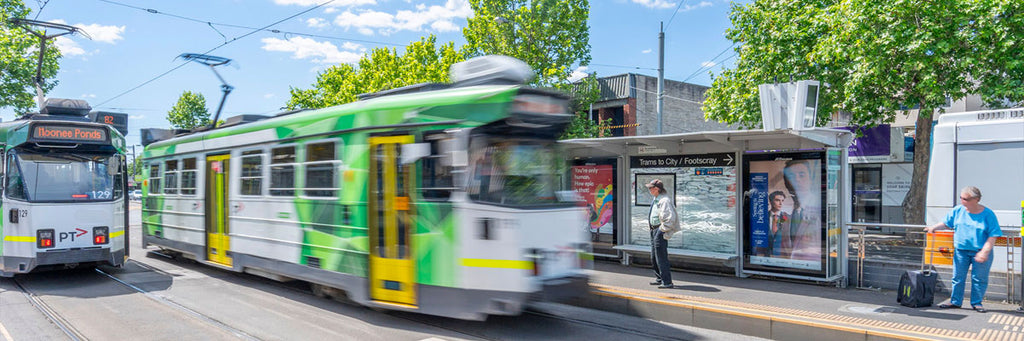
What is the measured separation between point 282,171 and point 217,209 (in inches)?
101

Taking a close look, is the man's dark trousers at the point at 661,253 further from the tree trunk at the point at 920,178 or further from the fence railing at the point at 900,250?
the tree trunk at the point at 920,178

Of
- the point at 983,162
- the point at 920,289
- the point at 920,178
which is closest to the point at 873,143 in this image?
the point at 920,178

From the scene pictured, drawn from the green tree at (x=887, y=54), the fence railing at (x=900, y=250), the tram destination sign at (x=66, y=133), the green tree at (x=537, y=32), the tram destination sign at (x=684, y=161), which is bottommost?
the fence railing at (x=900, y=250)

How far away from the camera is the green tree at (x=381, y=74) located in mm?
25516

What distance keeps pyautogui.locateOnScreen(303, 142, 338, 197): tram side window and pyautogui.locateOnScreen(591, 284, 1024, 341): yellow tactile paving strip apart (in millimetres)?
3811

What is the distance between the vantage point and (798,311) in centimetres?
739

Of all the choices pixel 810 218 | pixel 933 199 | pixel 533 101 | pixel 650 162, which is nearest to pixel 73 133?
pixel 533 101

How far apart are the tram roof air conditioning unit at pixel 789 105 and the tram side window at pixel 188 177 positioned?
32.9ft

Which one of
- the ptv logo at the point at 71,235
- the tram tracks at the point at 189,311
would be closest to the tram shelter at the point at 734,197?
the tram tracks at the point at 189,311

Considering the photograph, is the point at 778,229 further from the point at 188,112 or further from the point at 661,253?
the point at 188,112

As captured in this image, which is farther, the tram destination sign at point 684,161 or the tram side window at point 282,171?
the tram destination sign at point 684,161

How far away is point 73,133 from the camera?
10.5 m

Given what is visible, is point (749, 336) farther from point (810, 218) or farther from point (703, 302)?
point (810, 218)

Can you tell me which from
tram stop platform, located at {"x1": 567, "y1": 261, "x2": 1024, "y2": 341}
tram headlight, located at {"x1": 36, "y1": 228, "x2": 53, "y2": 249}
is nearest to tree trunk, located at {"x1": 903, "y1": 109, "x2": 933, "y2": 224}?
tram stop platform, located at {"x1": 567, "y1": 261, "x2": 1024, "y2": 341}
